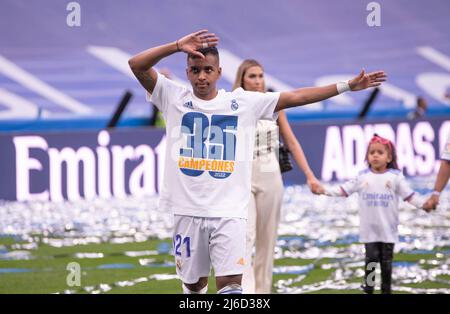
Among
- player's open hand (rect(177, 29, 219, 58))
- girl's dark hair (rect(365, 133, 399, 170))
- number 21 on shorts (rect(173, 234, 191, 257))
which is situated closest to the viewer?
player's open hand (rect(177, 29, 219, 58))

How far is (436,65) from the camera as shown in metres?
27.8

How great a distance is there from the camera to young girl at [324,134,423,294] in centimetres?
923

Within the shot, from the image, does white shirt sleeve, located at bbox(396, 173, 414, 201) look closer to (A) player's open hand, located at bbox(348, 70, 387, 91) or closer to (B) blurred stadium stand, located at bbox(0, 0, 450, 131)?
(A) player's open hand, located at bbox(348, 70, 387, 91)

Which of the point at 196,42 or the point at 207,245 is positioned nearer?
the point at 196,42

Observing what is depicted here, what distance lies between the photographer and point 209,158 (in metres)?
6.75

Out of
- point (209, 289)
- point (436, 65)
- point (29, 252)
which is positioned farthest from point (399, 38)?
point (209, 289)

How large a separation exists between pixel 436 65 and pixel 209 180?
22.0 metres

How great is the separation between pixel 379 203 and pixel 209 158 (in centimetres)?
299

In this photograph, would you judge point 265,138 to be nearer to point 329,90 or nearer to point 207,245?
point 329,90

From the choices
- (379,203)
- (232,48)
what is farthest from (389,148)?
(232,48)

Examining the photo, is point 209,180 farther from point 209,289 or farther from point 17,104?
point 17,104

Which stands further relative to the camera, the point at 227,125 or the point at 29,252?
the point at 29,252

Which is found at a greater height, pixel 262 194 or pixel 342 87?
pixel 342 87

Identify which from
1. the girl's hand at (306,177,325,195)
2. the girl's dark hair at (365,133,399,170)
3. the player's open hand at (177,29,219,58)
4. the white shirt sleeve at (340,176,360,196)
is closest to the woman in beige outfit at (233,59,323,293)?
the girl's hand at (306,177,325,195)
